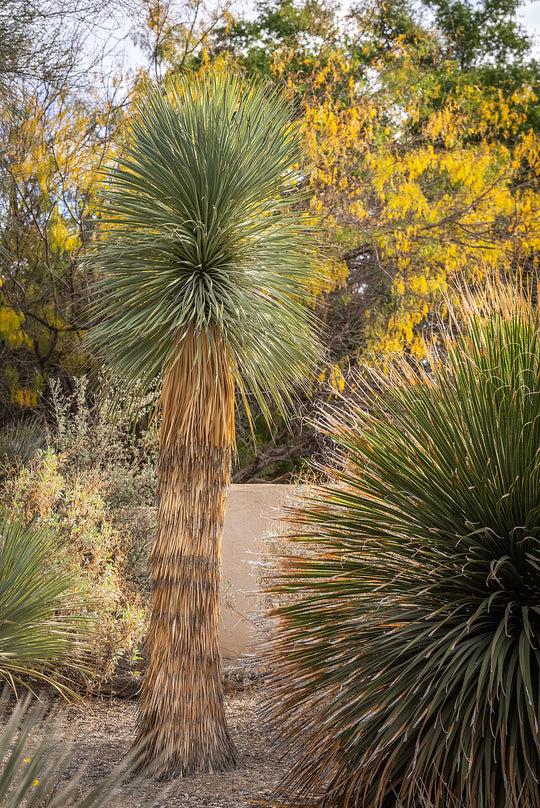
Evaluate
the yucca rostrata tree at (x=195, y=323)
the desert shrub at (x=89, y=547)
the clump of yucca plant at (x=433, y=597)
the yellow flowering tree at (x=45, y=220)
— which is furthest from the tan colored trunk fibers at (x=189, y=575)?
the yellow flowering tree at (x=45, y=220)

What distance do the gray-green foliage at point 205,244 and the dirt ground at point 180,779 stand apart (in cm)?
223

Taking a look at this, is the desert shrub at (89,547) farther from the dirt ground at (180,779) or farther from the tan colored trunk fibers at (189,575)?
the tan colored trunk fibers at (189,575)

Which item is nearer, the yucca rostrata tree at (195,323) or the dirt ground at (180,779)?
the dirt ground at (180,779)

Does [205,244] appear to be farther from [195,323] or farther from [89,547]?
[89,547]

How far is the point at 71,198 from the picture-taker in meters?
10.4

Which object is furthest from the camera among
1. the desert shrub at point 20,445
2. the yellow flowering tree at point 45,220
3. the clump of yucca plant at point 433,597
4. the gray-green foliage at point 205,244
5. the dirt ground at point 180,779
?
the yellow flowering tree at point 45,220

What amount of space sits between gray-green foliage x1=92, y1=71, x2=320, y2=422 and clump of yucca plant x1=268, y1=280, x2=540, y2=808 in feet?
3.74

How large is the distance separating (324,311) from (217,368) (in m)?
6.42

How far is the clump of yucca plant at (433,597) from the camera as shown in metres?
2.98

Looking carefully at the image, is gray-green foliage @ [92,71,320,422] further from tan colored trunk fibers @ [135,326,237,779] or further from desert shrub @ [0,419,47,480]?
desert shrub @ [0,419,47,480]

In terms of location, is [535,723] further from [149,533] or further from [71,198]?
[71,198]

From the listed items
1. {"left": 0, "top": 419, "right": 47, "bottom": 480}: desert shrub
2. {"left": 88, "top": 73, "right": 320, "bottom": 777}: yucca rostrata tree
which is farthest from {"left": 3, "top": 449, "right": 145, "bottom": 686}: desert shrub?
{"left": 88, "top": 73, "right": 320, "bottom": 777}: yucca rostrata tree

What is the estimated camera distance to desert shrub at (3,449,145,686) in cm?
655

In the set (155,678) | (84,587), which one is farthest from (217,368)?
(84,587)
